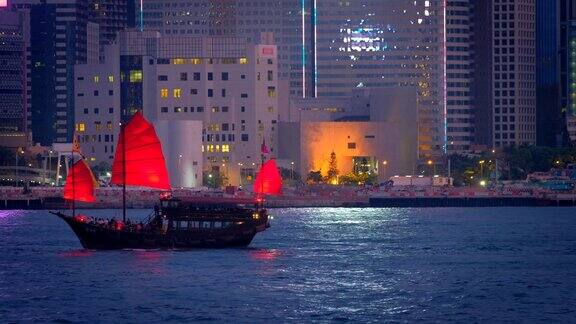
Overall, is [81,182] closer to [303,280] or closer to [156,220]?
[156,220]

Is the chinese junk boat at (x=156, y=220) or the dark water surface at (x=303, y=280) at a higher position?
the chinese junk boat at (x=156, y=220)

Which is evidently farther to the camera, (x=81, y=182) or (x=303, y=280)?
(x=81, y=182)

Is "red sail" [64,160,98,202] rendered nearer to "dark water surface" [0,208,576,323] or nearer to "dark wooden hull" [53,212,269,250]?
"dark water surface" [0,208,576,323]

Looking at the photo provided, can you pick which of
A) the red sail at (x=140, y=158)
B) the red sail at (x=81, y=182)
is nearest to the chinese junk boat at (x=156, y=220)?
the red sail at (x=140, y=158)

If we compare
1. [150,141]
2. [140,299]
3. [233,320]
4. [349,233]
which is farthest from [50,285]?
[349,233]

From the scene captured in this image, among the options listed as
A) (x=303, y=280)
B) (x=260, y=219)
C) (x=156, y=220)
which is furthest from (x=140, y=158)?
(x=303, y=280)

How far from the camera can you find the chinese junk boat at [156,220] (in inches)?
4646

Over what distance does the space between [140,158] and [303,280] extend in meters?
26.5

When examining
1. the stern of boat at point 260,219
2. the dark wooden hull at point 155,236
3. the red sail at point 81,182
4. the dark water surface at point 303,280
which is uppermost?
the red sail at point 81,182

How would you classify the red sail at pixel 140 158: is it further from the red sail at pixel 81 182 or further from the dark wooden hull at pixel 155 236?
the red sail at pixel 81 182

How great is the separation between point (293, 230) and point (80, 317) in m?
73.9

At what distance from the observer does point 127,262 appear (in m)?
110

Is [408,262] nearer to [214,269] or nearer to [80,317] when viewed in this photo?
[214,269]

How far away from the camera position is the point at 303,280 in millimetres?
99938
